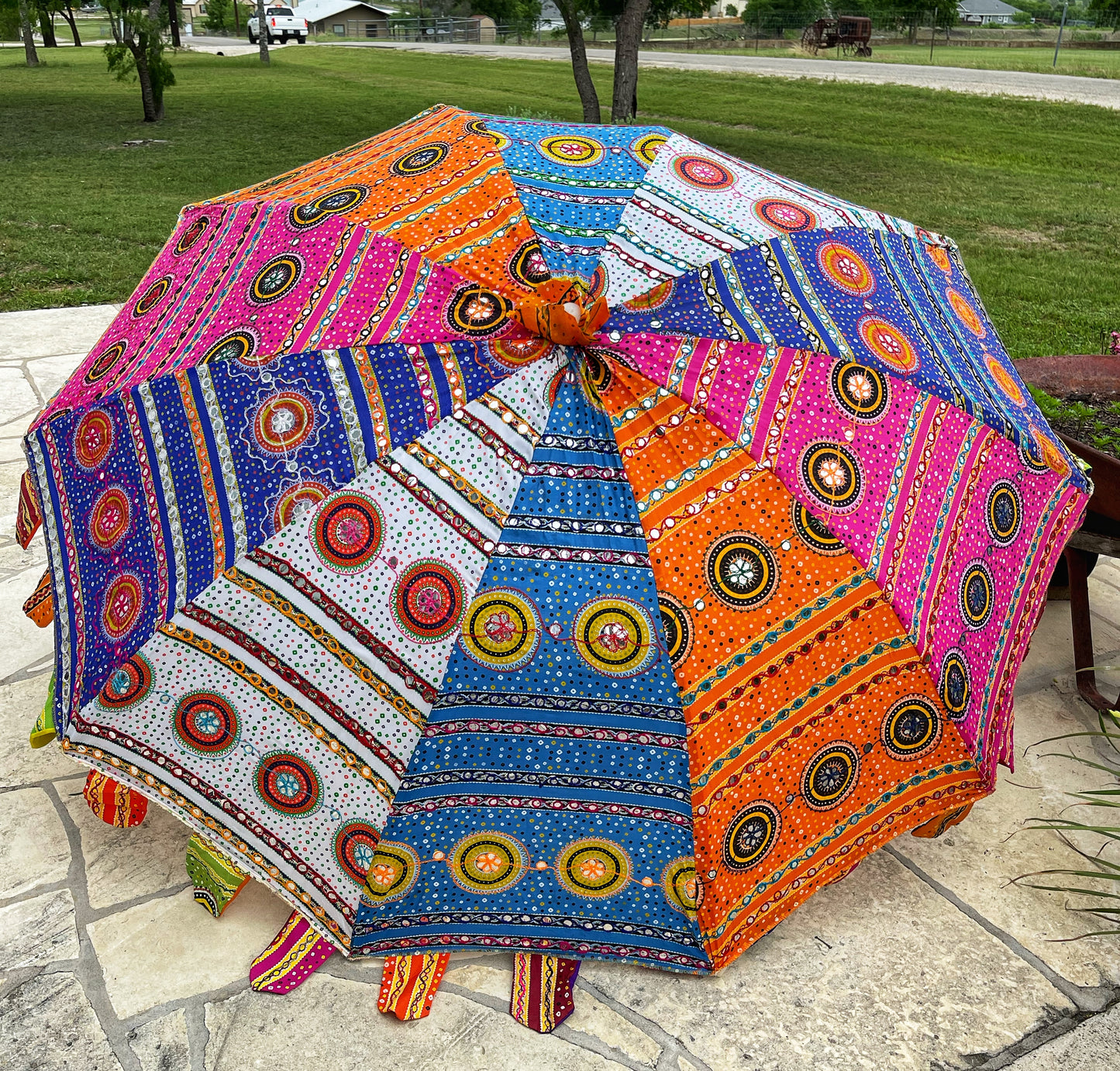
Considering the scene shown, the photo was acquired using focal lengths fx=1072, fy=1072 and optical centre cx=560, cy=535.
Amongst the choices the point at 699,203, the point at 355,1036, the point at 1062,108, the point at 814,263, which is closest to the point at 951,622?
the point at 814,263

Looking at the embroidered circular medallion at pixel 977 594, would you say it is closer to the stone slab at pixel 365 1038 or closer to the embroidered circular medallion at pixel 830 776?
the embroidered circular medallion at pixel 830 776

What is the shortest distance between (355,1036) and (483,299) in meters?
1.76

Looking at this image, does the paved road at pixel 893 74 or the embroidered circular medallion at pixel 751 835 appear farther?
the paved road at pixel 893 74

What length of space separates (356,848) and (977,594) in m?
1.62

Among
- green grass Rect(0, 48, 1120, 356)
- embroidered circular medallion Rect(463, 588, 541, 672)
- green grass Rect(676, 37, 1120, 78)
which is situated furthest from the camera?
green grass Rect(676, 37, 1120, 78)

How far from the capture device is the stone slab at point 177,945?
2.67 m

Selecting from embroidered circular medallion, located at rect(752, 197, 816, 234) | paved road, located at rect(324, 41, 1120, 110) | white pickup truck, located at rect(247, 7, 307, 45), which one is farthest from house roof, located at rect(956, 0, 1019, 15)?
embroidered circular medallion, located at rect(752, 197, 816, 234)

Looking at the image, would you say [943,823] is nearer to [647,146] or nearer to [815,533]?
[815,533]

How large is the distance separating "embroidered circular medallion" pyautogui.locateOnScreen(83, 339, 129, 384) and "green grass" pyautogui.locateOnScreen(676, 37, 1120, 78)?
30.7 meters

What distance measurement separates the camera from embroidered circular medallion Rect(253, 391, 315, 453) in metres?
2.33

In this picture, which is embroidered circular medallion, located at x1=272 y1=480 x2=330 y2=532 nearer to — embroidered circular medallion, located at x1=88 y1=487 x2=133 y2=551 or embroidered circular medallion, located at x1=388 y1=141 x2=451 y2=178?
embroidered circular medallion, located at x1=88 y1=487 x2=133 y2=551

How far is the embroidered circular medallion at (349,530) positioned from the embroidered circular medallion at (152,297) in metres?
1.15

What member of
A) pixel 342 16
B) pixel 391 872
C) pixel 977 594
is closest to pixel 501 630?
pixel 391 872

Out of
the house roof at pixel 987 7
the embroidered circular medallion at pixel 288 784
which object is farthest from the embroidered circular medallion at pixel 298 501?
the house roof at pixel 987 7
